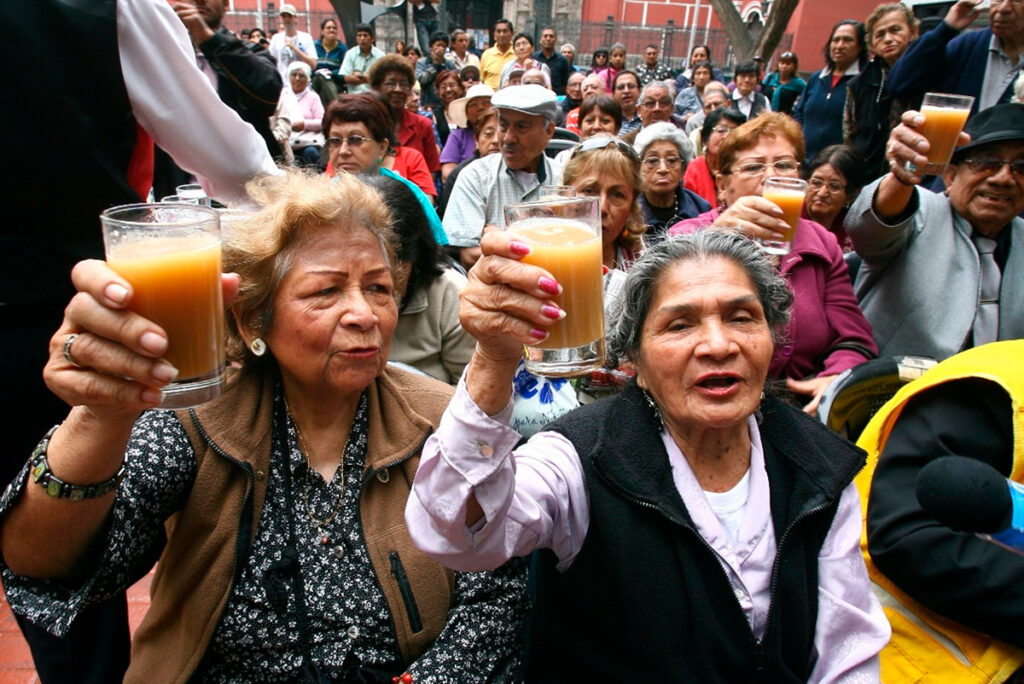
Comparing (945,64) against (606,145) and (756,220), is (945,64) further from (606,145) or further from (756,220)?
(756,220)

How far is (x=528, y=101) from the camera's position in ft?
15.7

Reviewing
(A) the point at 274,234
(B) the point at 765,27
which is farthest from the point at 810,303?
(B) the point at 765,27

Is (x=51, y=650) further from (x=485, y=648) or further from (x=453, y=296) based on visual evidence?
(x=453, y=296)

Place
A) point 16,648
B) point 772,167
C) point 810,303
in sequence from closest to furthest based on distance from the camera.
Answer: point 16,648, point 810,303, point 772,167

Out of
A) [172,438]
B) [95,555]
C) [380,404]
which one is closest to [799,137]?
[380,404]

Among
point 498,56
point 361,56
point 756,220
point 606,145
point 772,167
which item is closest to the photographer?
point 756,220

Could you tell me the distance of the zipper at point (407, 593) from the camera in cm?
192

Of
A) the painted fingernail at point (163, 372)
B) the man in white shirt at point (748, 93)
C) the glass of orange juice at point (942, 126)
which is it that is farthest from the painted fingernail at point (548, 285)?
the man in white shirt at point (748, 93)

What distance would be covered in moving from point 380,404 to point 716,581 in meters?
1.04

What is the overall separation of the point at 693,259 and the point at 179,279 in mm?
1357

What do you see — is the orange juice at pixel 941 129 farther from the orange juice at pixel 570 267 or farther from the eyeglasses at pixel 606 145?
the orange juice at pixel 570 267

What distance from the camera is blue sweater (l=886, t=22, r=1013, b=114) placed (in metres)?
4.80

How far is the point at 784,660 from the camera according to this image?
6.07ft

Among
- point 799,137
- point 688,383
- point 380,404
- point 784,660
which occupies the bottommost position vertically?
point 784,660
